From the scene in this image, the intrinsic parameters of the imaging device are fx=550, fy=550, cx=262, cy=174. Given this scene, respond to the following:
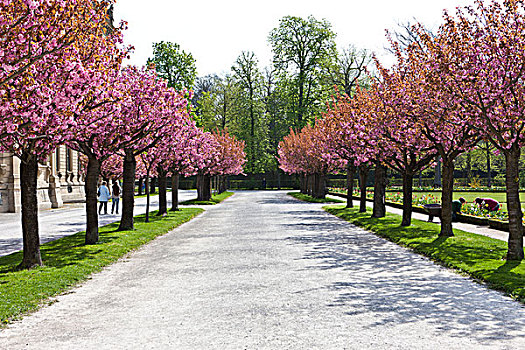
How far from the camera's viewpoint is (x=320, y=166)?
145 ft

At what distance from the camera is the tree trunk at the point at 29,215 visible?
455 inches

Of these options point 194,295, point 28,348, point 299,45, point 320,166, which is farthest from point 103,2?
point 299,45

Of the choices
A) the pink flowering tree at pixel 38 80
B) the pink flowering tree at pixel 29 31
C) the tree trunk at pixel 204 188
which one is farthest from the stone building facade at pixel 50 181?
the pink flowering tree at pixel 29 31

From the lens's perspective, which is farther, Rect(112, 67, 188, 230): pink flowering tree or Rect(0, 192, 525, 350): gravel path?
Rect(112, 67, 188, 230): pink flowering tree

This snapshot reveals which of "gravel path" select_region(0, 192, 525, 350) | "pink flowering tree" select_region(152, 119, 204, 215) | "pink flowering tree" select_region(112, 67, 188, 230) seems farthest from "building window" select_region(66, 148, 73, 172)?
"gravel path" select_region(0, 192, 525, 350)

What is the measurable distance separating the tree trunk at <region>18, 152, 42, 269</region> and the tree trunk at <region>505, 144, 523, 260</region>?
1018cm

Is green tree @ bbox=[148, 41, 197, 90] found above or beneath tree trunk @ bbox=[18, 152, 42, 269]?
above

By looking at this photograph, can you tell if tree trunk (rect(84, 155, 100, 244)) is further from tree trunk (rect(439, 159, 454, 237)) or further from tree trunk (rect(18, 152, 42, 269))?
tree trunk (rect(439, 159, 454, 237))

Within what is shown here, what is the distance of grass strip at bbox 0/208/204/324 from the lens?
8.50m

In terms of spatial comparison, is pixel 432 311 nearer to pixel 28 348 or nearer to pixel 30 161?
pixel 28 348

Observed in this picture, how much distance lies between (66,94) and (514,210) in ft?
31.6

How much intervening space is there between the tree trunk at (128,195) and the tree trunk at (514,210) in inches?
508

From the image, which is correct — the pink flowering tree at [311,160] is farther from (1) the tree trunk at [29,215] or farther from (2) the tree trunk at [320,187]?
(1) the tree trunk at [29,215]

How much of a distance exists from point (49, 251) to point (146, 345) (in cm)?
923
